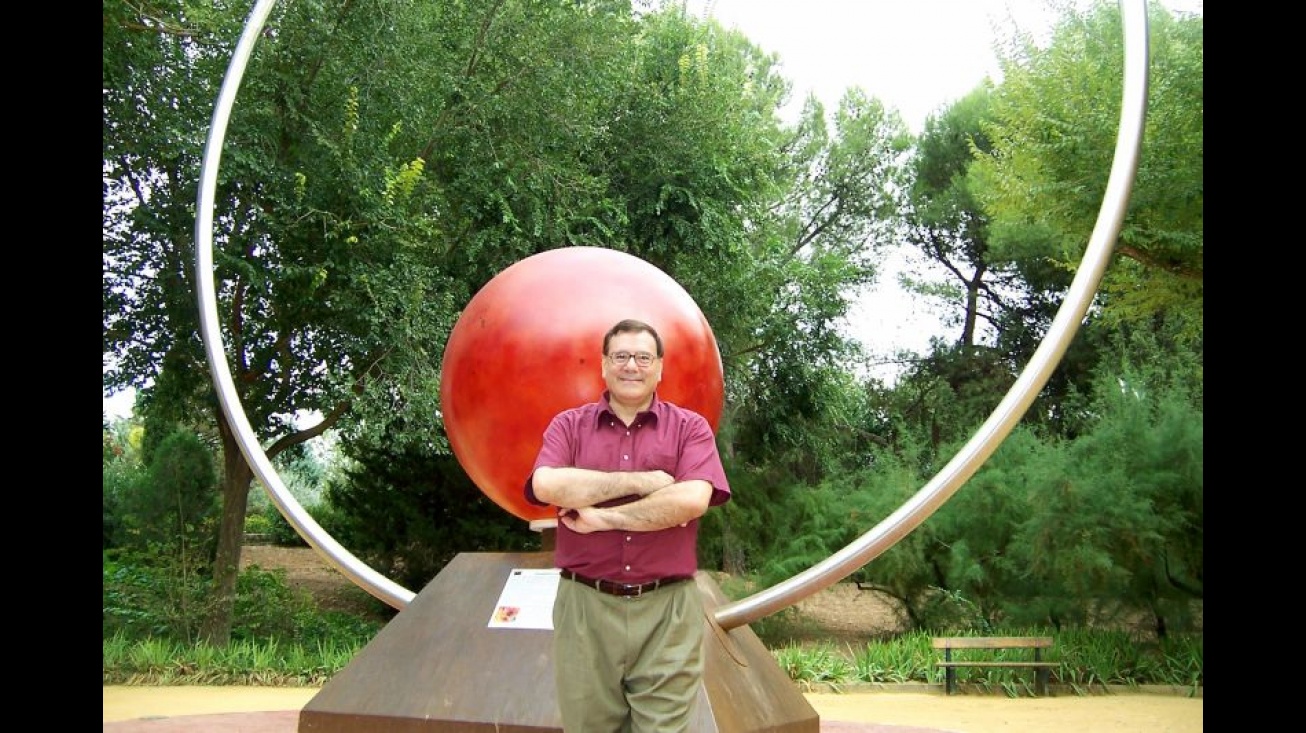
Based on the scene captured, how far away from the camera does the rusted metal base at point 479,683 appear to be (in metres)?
4.39

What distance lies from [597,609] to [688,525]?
0.33 meters

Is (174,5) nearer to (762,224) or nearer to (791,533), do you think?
(762,224)

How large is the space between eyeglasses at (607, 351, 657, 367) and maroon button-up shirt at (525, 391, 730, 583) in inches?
5.0

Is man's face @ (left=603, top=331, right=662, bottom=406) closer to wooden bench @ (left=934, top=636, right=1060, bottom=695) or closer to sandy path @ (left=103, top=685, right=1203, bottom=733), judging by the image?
sandy path @ (left=103, top=685, right=1203, bottom=733)

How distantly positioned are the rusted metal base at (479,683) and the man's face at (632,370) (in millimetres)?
1586

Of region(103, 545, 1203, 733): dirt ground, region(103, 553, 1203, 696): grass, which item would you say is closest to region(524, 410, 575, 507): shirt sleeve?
region(103, 545, 1203, 733): dirt ground

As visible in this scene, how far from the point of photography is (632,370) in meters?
3.13

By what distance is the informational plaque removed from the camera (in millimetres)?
4867

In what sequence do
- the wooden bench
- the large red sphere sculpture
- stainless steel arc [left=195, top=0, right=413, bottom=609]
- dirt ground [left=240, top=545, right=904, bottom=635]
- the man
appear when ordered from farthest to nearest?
dirt ground [left=240, top=545, right=904, bottom=635], the wooden bench, stainless steel arc [left=195, top=0, right=413, bottom=609], the large red sphere sculpture, the man

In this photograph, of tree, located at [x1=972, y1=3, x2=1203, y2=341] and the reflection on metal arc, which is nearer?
the reflection on metal arc

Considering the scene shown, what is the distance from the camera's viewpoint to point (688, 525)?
3.18 meters

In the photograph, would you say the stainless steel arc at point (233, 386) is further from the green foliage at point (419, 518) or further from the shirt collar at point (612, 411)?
the green foliage at point (419, 518)

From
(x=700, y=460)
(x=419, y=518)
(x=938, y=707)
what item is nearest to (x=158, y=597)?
(x=419, y=518)

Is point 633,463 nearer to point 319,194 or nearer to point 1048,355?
point 1048,355
